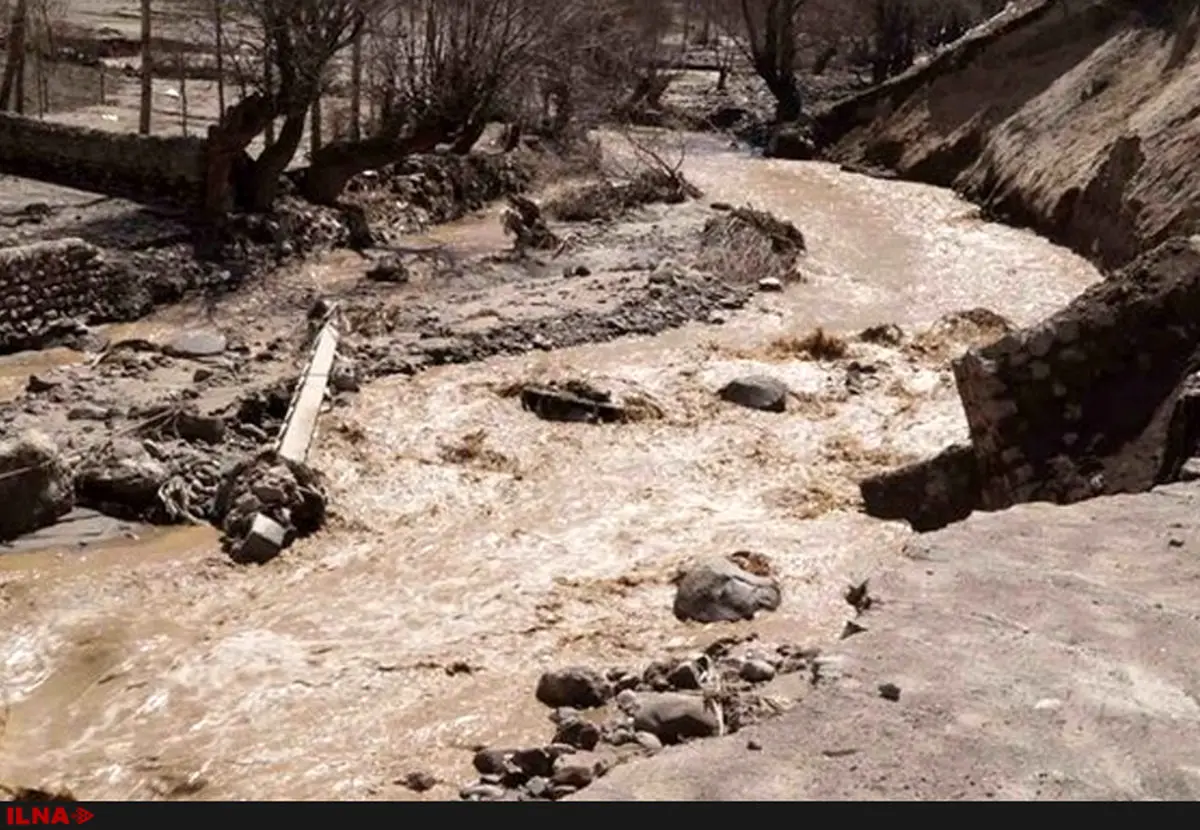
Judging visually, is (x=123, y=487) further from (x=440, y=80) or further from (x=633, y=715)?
(x=440, y=80)

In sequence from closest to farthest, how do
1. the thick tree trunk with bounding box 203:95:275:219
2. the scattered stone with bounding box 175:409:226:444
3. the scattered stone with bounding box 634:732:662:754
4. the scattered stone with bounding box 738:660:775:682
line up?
the scattered stone with bounding box 634:732:662:754 → the scattered stone with bounding box 738:660:775:682 → the scattered stone with bounding box 175:409:226:444 → the thick tree trunk with bounding box 203:95:275:219

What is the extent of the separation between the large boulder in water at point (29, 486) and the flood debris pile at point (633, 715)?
3.96 m

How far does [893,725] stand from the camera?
4816mm

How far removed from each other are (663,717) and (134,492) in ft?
16.7

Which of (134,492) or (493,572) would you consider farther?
(134,492)

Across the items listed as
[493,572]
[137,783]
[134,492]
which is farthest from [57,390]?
[137,783]

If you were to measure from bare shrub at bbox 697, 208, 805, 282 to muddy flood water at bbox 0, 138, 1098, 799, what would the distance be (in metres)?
1.89

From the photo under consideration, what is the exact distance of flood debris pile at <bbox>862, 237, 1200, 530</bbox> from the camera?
784 cm

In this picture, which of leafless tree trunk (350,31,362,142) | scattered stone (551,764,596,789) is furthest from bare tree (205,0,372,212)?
scattered stone (551,764,596,789)

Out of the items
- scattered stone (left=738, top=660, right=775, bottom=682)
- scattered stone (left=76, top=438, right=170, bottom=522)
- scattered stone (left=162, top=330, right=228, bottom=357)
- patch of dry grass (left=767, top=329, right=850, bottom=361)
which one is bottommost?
scattered stone (left=76, top=438, right=170, bottom=522)

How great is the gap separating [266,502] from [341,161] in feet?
30.0

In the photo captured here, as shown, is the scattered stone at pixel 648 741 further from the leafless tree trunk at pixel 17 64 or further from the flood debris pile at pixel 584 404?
the leafless tree trunk at pixel 17 64

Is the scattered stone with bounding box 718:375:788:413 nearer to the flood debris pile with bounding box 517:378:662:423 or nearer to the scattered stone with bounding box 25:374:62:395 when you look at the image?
the flood debris pile with bounding box 517:378:662:423
